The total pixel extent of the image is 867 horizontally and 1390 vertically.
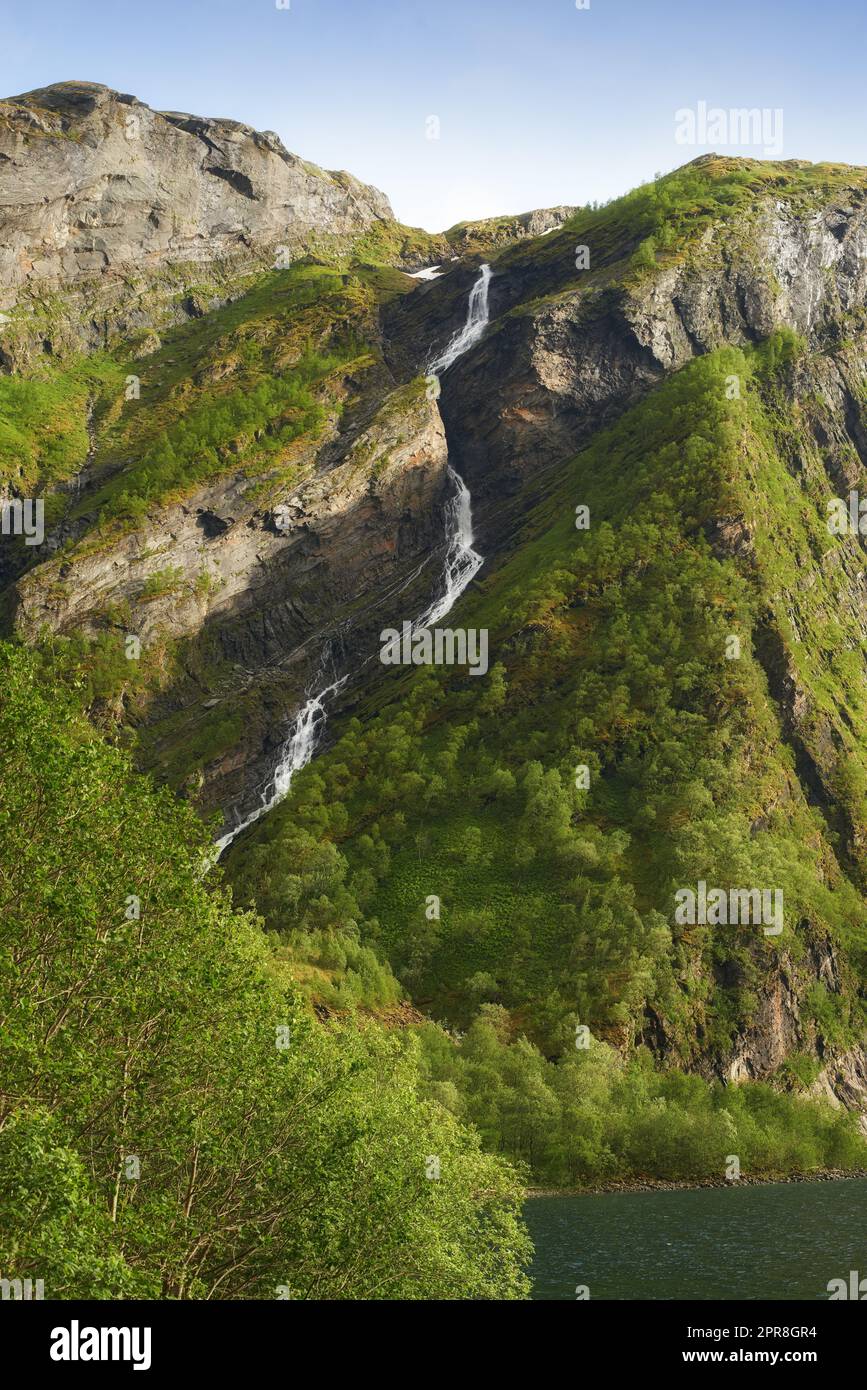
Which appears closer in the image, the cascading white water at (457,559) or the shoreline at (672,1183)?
the shoreline at (672,1183)

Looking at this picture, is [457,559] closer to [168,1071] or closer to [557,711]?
[557,711]

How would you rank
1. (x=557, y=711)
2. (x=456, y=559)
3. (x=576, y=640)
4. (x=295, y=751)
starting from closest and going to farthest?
(x=557, y=711) → (x=576, y=640) → (x=295, y=751) → (x=456, y=559)

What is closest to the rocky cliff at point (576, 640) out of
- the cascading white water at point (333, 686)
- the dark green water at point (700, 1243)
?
the cascading white water at point (333, 686)

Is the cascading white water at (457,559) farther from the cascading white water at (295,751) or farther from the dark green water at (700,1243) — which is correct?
the dark green water at (700,1243)

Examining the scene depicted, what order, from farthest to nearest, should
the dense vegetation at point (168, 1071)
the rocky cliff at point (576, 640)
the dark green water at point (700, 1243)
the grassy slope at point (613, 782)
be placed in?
1. the rocky cliff at point (576, 640)
2. the grassy slope at point (613, 782)
3. the dark green water at point (700, 1243)
4. the dense vegetation at point (168, 1071)

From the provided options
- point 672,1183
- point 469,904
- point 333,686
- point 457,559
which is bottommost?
point 672,1183

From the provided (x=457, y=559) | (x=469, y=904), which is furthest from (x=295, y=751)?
(x=469, y=904)

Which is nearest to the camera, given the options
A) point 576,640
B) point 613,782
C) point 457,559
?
point 613,782

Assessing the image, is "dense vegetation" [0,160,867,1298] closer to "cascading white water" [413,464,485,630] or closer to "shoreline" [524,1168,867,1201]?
"shoreline" [524,1168,867,1201]
